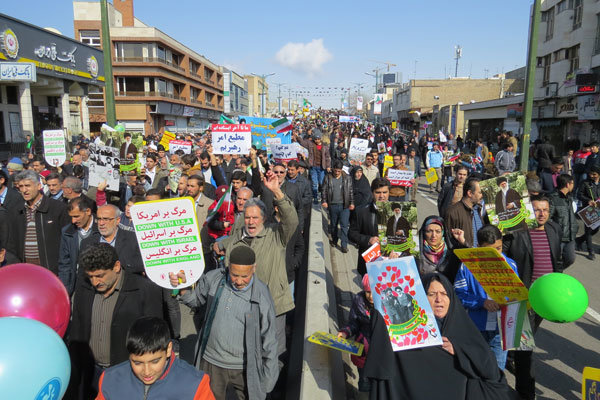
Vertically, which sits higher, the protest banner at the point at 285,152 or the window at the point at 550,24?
the window at the point at 550,24

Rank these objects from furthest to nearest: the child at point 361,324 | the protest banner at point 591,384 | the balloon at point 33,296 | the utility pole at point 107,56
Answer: the utility pole at point 107,56 < the child at point 361,324 < the balloon at point 33,296 < the protest banner at point 591,384

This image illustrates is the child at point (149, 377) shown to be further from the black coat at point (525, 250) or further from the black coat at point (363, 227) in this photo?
the black coat at point (525, 250)

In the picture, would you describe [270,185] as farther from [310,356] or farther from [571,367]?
[571,367]

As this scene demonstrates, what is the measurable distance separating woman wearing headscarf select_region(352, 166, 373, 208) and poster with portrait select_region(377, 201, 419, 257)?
13.0 feet

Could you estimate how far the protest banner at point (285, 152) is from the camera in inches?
440

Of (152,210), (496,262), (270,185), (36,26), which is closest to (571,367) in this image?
(496,262)

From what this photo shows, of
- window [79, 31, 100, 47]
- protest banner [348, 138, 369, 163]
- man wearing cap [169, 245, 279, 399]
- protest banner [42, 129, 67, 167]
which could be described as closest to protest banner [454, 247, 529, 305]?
man wearing cap [169, 245, 279, 399]

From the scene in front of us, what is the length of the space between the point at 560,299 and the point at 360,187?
21.0 feet

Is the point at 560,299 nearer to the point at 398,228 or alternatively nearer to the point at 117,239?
the point at 398,228

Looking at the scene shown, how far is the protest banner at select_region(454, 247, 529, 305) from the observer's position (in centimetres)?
320

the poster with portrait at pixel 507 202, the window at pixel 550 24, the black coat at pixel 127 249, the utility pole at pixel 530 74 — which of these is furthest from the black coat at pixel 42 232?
the window at pixel 550 24

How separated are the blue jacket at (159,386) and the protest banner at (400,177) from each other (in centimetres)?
725

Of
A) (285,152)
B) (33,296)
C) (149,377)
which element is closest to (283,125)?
(285,152)

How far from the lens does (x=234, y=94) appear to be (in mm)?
97438
